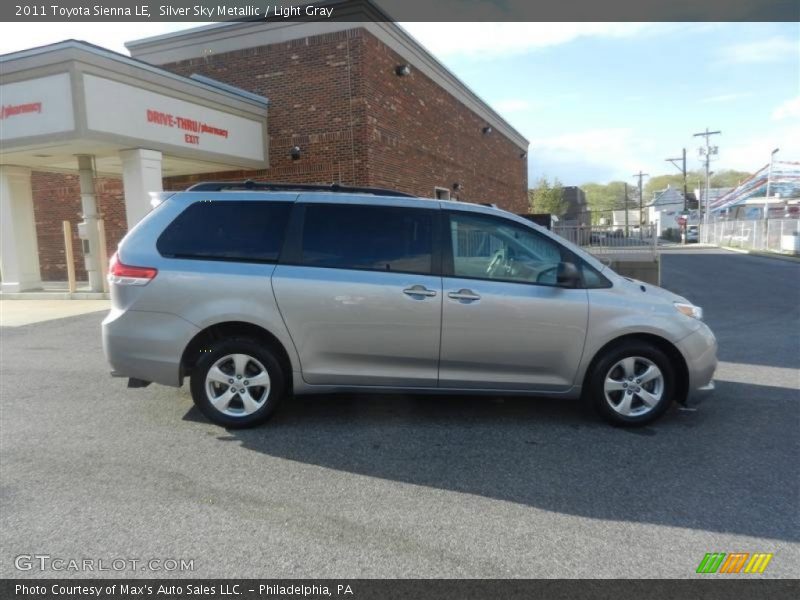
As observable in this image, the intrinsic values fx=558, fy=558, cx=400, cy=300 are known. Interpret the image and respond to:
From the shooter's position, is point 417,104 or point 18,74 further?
point 417,104

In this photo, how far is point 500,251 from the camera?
183 inches

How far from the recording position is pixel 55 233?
18.0 meters

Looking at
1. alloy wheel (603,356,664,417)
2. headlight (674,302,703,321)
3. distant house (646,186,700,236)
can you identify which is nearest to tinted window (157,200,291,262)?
alloy wheel (603,356,664,417)

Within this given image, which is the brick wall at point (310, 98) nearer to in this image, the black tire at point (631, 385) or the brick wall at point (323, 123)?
the brick wall at point (323, 123)

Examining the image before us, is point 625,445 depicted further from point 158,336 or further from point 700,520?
point 158,336

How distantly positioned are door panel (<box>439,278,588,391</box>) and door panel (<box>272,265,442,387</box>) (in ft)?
0.48

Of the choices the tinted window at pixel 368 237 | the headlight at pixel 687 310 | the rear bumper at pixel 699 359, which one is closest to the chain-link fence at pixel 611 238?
the headlight at pixel 687 310

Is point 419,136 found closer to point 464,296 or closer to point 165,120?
point 165,120

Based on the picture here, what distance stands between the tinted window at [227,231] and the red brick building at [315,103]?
956 centimetres

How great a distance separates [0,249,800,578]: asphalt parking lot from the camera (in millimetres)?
2873

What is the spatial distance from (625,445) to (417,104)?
48.0 ft

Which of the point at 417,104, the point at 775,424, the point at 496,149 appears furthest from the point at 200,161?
the point at 496,149

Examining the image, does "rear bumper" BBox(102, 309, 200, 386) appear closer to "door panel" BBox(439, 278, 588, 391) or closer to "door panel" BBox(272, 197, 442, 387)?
"door panel" BBox(272, 197, 442, 387)

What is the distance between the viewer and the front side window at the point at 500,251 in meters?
4.54
